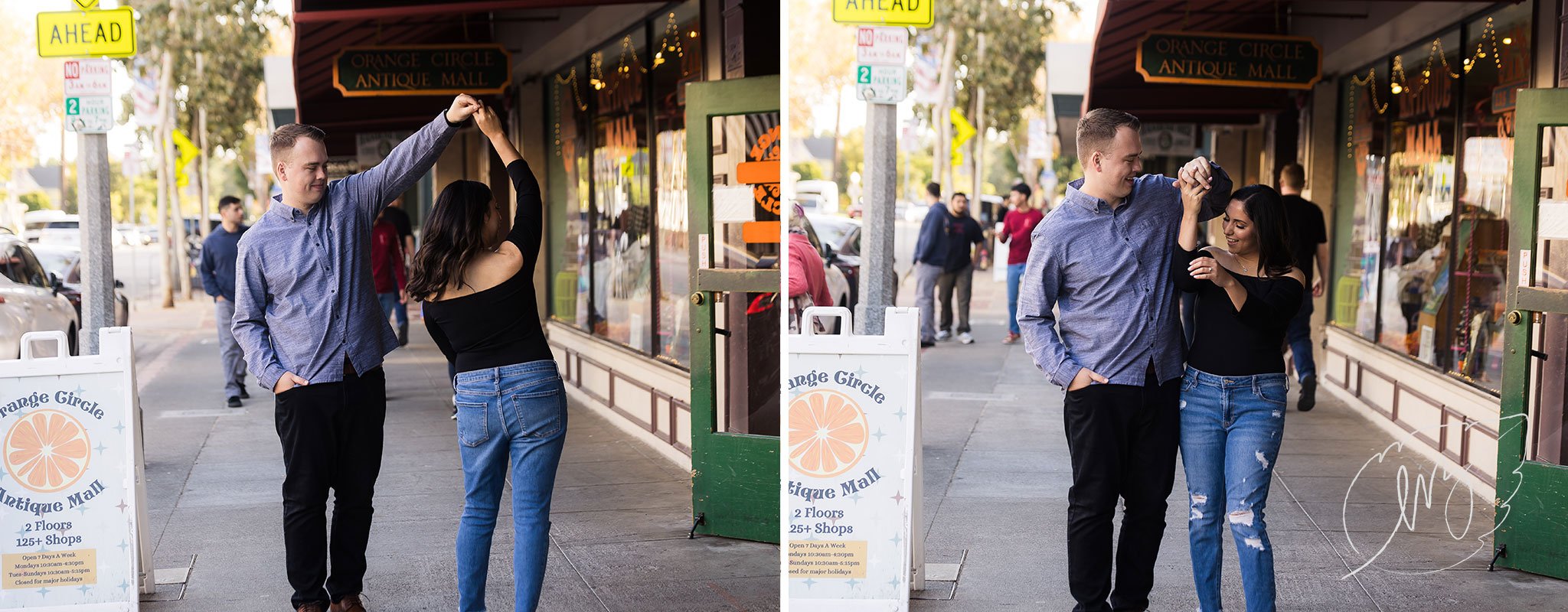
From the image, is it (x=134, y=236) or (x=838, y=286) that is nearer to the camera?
(x=838, y=286)

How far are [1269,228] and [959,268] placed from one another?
33.6 ft

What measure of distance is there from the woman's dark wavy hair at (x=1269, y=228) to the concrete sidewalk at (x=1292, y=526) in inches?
51.6

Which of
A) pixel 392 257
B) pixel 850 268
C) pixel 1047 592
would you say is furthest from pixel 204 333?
pixel 1047 592

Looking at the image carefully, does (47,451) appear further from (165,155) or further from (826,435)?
(165,155)

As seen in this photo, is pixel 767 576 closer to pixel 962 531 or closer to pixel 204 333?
pixel 962 531

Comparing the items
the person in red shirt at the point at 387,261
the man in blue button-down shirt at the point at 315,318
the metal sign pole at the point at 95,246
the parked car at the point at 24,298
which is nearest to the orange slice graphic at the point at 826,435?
the man in blue button-down shirt at the point at 315,318

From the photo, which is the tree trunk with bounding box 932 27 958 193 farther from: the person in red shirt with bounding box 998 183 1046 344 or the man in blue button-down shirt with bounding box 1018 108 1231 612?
the man in blue button-down shirt with bounding box 1018 108 1231 612

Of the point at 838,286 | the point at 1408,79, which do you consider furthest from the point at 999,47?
the point at 1408,79

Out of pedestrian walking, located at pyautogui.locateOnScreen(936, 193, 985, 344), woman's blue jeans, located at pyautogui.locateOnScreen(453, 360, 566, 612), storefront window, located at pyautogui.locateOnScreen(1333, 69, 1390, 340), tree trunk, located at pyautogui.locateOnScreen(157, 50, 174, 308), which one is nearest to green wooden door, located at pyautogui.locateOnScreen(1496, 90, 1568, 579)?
woman's blue jeans, located at pyautogui.locateOnScreen(453, 360, 566, 612)

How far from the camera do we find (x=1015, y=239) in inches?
568

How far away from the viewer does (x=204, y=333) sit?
16156 millimetres

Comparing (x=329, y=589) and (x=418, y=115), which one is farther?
(x=418, y=115)

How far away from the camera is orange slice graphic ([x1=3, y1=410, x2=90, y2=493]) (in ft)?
15.0

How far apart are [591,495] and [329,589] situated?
2.24 m
